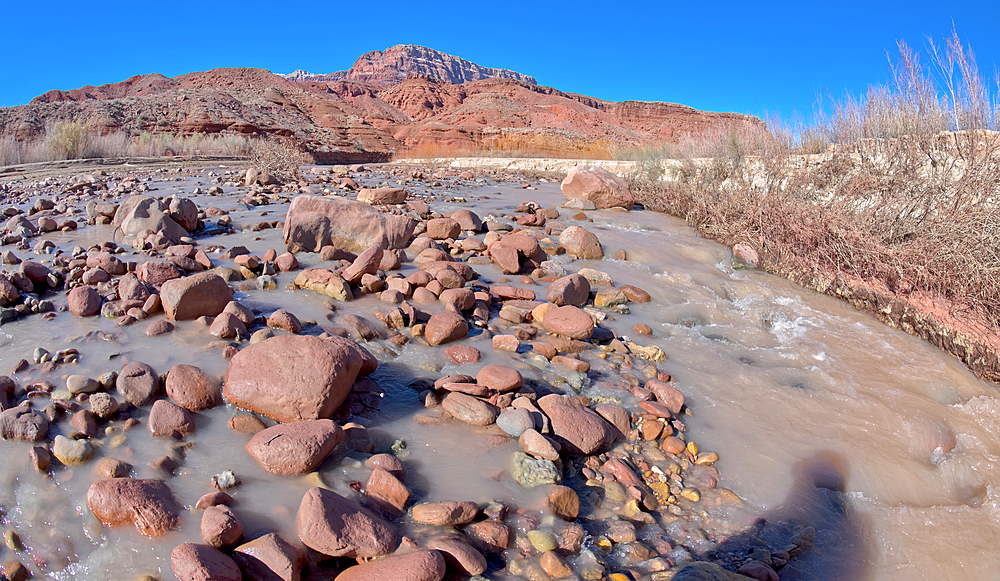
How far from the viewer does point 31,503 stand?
1554 mm

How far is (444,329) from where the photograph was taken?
292 cm

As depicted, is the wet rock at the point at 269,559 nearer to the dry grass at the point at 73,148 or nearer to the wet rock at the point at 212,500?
→ the wet rock at the point at 212,500

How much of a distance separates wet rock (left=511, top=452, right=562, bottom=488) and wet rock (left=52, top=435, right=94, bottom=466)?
1.45 metres

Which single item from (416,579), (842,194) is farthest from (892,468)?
(842,194)

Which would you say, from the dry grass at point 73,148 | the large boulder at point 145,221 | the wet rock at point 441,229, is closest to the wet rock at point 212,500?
the large boulder at point 145,221

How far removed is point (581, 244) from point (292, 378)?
3.66 meters

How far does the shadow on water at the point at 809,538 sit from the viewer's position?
1.76m

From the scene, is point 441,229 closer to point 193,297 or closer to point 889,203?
point 193,297

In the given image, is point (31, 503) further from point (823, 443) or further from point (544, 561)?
point (823, 443)

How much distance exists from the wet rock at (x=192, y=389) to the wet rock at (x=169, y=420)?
0.07 m

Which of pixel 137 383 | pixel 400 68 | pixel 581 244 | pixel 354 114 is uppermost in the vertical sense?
pixel 400 68

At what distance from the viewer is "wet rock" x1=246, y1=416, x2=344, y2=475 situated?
1.76 m

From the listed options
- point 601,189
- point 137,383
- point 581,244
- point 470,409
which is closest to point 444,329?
point 470,409

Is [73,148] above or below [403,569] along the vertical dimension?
above
